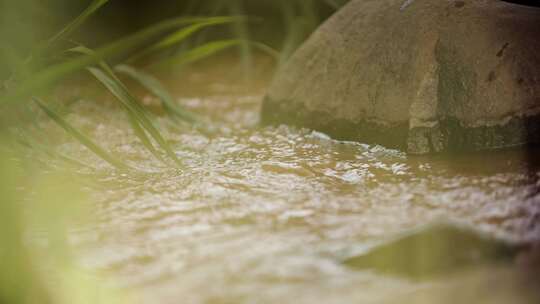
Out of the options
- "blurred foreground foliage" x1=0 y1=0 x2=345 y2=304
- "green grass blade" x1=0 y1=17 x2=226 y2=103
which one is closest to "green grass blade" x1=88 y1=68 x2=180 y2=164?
"blurred foreground foliage" x1=0 y1=0 x2=345 y2=304

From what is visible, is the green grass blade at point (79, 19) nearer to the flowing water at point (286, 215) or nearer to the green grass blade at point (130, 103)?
the green grass blade at point (130, 103)

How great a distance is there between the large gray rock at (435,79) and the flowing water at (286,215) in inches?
2.6

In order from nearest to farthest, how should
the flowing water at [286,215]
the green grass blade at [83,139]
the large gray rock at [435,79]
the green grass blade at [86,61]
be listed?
the flowing water at [286,215], the green grass blade at [86,61], the green grass blade at [83,139], the large gray rock at [435,79]

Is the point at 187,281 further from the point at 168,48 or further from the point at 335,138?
the point at 168,48

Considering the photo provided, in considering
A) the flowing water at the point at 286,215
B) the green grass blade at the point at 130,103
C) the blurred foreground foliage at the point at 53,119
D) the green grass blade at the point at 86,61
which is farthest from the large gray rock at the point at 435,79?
the green grass blade at the point at 86,61

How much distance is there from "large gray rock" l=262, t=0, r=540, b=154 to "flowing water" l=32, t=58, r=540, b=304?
7cm

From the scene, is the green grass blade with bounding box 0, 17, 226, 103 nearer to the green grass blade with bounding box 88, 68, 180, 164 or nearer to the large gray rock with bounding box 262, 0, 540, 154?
the green grass blade with bounding box 88, 68, 180, 164

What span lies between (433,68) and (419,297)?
0.81 m

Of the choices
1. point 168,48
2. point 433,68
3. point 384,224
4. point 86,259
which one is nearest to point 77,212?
point 86,259

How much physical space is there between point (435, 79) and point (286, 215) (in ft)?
1.88

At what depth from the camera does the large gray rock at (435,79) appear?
146 centimetres

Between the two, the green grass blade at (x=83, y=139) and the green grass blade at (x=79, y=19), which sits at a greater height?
the green grass blade at (x=79, y=19)

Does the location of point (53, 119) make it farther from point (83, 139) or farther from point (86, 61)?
point (86, 61)

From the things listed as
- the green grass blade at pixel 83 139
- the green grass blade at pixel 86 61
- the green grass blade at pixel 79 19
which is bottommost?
the green grass blade at pixel 83 139
